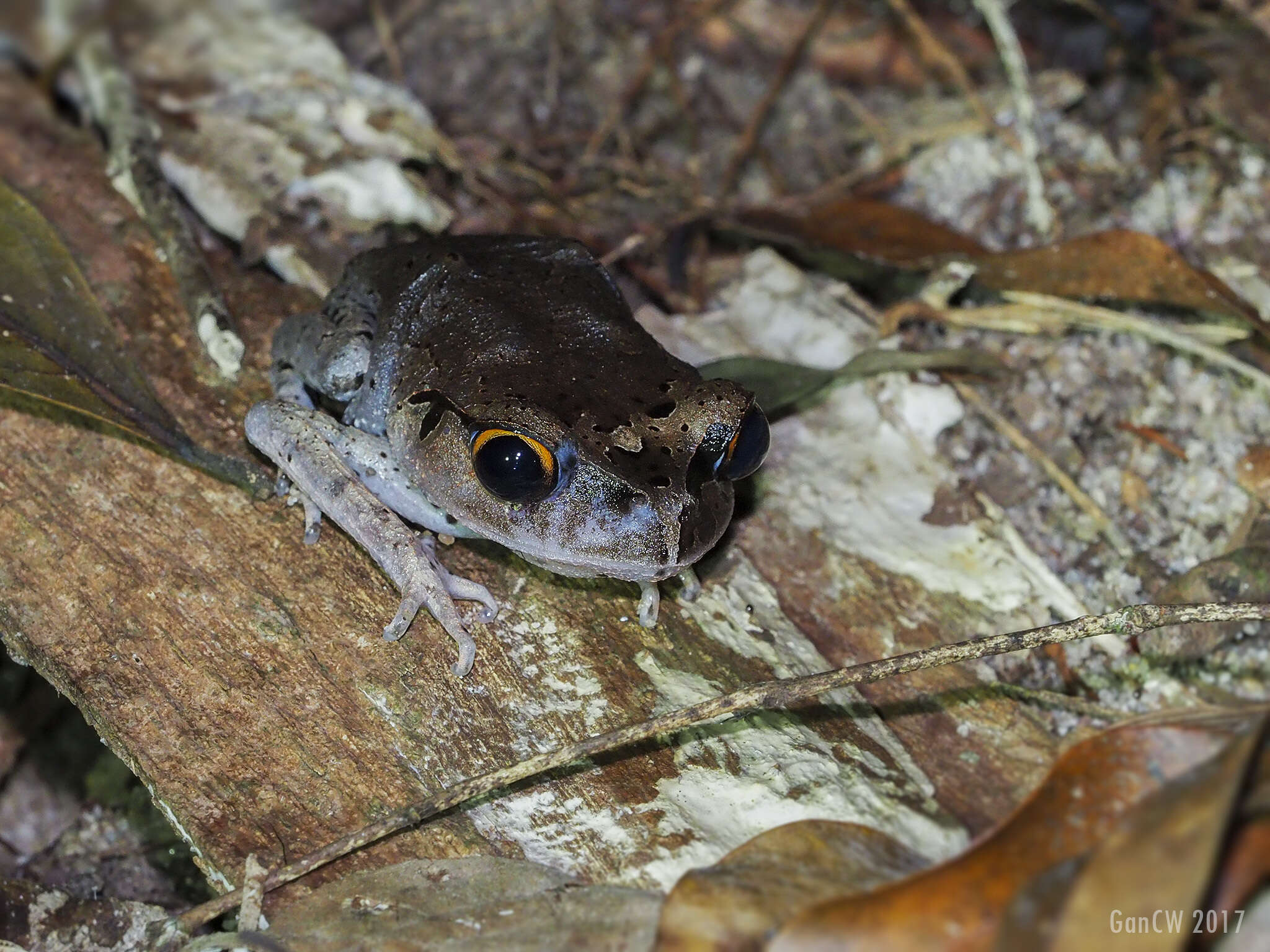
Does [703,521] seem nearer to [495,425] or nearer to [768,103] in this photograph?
[495,425]

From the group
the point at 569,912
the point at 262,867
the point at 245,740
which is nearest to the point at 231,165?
the point at 245,740

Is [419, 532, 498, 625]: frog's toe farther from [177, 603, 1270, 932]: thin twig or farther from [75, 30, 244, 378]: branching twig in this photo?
[75, 30, 244, 378]: branching twig

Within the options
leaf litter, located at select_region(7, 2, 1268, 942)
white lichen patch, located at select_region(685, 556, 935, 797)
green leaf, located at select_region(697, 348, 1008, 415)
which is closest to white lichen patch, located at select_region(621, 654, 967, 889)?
white lichen patch, located at select_region(685, 556, 935, 797)

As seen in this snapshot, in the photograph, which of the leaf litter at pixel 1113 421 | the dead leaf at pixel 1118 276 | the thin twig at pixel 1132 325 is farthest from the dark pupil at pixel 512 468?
the dead leaf at pixel 1118 276

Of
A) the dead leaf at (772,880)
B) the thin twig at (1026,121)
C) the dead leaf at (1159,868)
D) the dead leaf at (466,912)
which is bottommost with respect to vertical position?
the dead leaf at (466,912)

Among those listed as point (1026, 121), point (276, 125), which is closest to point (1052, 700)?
point (1026, 121)

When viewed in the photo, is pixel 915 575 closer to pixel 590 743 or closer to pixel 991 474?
pixel 991 474

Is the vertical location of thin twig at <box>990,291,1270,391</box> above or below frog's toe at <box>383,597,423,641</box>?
above

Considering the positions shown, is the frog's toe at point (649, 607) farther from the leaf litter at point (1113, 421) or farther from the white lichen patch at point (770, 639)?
the leaf litter at point (1113, 421)
